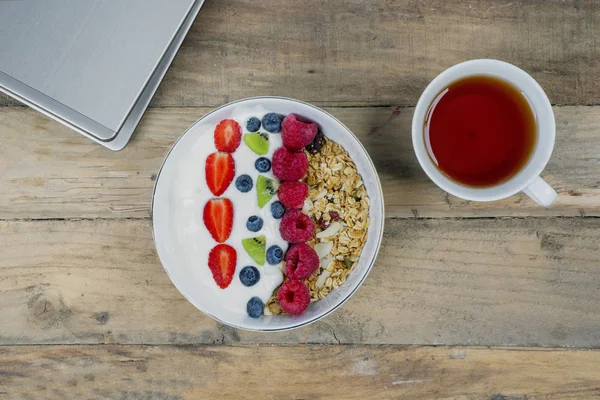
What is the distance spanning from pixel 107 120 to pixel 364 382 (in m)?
0.63

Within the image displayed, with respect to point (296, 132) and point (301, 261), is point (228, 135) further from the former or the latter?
point (301, 261)

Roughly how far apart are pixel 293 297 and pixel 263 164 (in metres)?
0.22

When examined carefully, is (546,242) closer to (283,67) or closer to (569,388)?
(569,388)

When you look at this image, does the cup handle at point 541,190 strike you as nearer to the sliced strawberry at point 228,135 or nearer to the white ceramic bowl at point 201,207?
the white ceramic bowl at point 201,207

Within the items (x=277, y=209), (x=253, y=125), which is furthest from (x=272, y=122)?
(x=277, y=209)

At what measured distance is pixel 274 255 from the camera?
0.96 meters

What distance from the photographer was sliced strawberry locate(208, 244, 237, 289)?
0.97 m

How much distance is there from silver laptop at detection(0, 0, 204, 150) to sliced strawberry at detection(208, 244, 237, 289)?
253mm

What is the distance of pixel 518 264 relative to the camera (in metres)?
1.04

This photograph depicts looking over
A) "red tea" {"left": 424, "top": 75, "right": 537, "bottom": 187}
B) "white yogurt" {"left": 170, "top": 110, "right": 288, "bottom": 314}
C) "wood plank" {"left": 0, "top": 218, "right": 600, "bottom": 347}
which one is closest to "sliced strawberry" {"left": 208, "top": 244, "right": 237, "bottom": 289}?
"white yogurt" {"left": 170, "top": 110, "right": 288, "bottom": 314}

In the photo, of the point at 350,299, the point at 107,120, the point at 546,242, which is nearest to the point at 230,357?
the point at 350,299

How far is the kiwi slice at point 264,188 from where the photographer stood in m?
0.96

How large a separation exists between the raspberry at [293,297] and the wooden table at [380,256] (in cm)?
12

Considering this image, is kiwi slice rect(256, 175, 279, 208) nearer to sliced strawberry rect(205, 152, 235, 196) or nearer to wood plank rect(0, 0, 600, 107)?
sliced strawberry rect(205, 152, 235, 196)
